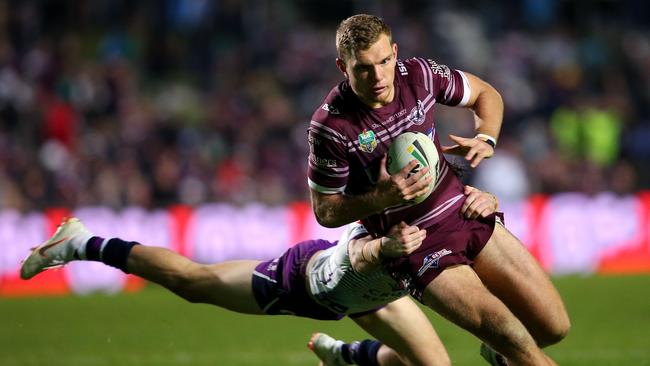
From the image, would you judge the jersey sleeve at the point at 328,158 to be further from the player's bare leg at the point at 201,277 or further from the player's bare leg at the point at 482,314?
the player's bare leg at the point at 201,277

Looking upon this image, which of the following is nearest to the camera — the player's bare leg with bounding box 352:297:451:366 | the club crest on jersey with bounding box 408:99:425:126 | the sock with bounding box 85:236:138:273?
the club crest on jersey with bounding box 408:99:425:126

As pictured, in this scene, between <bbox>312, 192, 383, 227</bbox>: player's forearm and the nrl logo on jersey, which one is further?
the nrl logo on jersey

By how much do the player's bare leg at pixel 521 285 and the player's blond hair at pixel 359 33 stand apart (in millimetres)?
1461

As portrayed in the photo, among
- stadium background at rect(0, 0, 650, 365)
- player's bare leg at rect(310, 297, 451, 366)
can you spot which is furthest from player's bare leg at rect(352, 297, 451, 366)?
stadium background at rect(0, 0, 650, 365)

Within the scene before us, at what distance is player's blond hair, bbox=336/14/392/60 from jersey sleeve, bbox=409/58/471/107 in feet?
1.81

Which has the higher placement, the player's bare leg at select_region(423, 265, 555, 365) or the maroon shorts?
the maroon shorts

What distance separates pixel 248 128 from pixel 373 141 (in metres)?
11.6

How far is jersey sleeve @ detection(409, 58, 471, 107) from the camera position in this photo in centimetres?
736

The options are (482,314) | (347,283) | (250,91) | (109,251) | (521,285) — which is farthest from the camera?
(250,91)

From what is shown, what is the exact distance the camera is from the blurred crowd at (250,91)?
1761 centimetres

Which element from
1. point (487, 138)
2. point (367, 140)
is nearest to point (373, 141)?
point (367, 140)

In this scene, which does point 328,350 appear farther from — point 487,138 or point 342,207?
point 487,138

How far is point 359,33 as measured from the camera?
268 inches

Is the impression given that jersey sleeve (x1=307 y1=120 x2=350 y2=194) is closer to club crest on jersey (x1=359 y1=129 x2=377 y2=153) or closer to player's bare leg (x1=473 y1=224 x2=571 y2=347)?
club crest on jersey (x1=359 y1=129 x2=377 y2=153)
